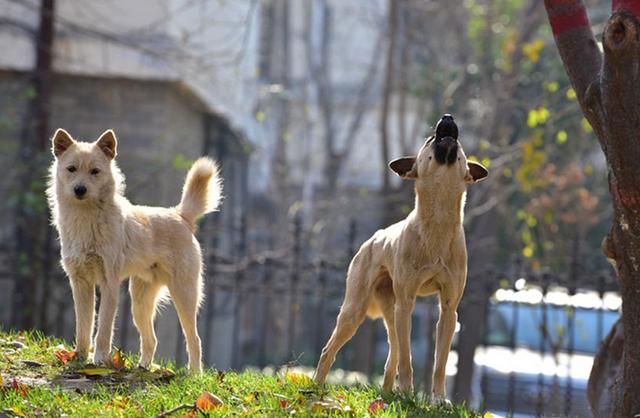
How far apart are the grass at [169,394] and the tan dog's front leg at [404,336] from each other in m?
0.12

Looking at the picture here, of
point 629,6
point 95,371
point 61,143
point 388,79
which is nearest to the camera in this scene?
point 629,6

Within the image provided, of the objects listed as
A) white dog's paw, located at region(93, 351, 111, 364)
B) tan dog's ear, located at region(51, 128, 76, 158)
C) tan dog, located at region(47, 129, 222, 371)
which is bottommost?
white dog's paw, located at region(93, 351, 111, 364)

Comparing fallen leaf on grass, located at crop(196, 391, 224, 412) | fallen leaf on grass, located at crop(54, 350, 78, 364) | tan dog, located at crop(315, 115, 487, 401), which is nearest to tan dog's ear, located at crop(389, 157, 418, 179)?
tan dog, located at crop(315, 115, 487, 401)

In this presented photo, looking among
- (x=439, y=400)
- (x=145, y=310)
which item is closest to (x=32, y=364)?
(x=145, y=310)

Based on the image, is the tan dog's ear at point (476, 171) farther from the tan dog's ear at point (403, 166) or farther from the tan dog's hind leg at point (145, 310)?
the tan dog's hind leg at point (145, 310)

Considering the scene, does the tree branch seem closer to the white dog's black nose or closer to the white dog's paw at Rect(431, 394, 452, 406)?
the white dog's paw at Rect(431, 394, 452, 406)

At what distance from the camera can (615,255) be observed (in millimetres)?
5535

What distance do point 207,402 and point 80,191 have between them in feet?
5.89

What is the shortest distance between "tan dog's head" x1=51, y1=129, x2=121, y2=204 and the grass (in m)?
0.98

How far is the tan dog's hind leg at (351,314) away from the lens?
5.89 m

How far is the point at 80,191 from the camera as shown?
623 cm

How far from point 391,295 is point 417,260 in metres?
0.62

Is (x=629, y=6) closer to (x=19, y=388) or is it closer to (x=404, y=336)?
(x=404, y=336)

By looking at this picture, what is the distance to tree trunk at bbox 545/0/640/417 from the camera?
4957 mm
